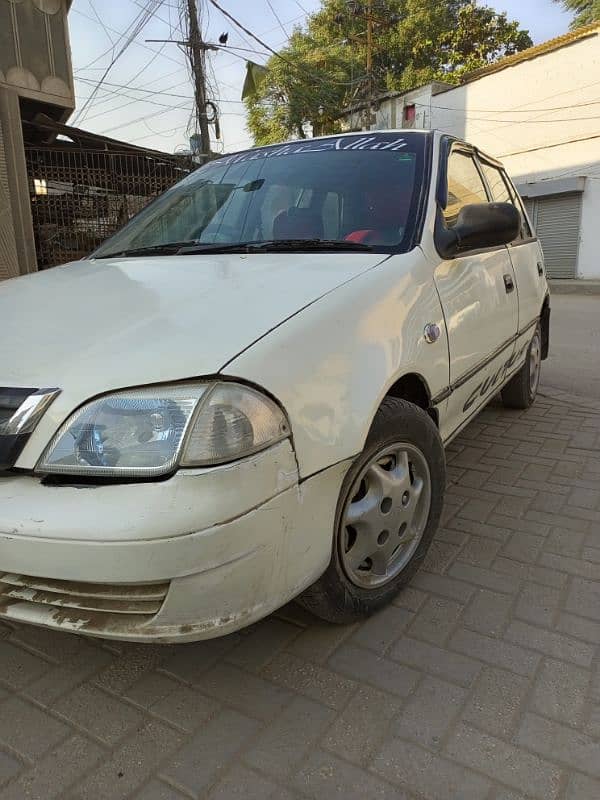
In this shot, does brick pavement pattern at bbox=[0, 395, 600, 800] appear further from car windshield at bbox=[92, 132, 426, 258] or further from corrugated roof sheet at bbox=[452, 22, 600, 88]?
corrugated roof sheet at bbox=[452, 22, 600, 88]

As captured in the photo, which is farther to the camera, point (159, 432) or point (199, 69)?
point (199, 69)

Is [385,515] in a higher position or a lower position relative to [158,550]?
lower

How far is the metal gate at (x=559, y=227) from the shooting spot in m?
18.1

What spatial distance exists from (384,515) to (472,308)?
3.79 ft

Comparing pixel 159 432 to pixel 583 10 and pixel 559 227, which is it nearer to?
pixel 559 227

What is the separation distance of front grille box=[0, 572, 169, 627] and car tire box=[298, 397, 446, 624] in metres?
0.55

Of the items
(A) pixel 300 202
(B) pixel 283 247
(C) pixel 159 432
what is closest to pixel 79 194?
(A) pixel 300 202

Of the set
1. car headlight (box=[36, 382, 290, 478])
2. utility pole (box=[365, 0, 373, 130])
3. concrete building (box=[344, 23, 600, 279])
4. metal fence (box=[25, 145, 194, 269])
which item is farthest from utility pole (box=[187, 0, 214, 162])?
car headlight (box=[36, 382, 290, 478])

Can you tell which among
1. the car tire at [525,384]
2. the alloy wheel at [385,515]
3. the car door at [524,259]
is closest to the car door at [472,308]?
the car door at [524,259]

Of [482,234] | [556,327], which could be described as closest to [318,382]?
[482,234]

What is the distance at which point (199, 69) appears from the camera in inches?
647

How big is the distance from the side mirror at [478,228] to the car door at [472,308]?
0.06m

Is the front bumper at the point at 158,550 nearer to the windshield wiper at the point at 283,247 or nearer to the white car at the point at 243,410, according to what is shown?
the white car at the point at 243,410

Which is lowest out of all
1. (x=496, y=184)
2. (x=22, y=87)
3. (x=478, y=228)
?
(x=478, y=228)
